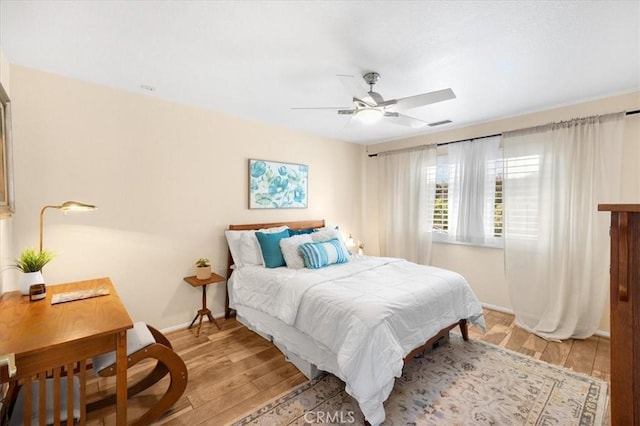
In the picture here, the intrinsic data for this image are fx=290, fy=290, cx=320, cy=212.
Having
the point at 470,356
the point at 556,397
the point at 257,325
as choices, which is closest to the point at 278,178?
the point at 257,325

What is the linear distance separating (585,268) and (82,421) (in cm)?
417

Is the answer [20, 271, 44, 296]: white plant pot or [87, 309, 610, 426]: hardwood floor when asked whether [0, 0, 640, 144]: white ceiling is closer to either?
[20, 271, 44, 296]: white plant pot

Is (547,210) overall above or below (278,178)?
below

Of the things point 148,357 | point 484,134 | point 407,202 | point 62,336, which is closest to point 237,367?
point 148,357

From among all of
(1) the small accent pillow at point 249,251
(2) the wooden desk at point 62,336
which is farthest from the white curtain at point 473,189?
(2) the wooden desk at point 62,336

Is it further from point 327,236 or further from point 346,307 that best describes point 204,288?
point 346,307

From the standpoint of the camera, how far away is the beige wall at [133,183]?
241 cm

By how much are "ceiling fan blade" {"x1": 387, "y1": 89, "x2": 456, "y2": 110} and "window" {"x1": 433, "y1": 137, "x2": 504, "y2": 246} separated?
1861 mm

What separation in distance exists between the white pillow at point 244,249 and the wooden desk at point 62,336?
4.92ft

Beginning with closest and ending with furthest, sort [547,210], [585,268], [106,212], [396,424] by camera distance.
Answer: [396,424]
[106,212]
[585,268]
[547,210]

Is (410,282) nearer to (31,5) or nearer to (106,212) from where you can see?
(106,212)

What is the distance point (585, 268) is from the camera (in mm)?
2945

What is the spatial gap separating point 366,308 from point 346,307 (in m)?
0.15

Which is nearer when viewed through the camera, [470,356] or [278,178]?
[470,356]
